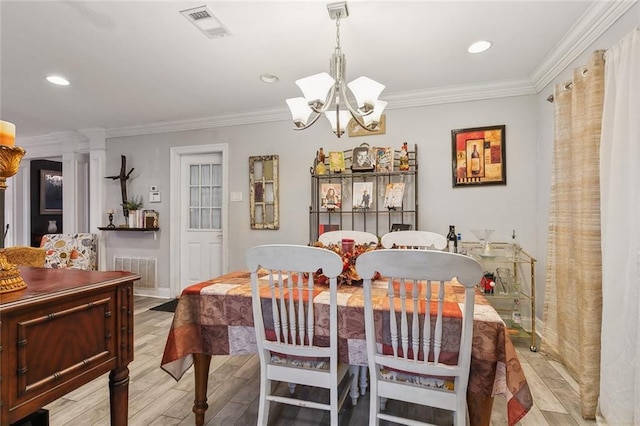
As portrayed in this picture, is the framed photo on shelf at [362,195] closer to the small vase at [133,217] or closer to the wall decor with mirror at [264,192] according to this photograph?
the wall decor with mirror at [264,192]

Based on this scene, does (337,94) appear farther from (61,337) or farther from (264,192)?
(264,192)

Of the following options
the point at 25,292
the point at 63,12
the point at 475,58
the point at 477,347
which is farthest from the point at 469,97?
the point at 25,292

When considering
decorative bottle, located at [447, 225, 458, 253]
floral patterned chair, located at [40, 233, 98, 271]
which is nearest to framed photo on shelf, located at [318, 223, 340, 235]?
decorative bottle, located at [447, 225, 458, 253]

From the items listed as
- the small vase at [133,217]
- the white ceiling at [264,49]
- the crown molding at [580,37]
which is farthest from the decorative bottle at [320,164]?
the small vase at [133,217]

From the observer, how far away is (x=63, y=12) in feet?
6.09

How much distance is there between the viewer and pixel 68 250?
406 cm

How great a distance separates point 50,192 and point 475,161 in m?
7.90

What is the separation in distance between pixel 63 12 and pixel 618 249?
11.4 feet

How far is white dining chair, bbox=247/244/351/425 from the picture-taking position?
4.17ft

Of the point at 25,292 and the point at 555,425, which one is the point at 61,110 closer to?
the point at 25,292

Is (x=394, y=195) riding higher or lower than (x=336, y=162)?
lower

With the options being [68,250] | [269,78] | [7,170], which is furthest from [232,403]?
[68,250]

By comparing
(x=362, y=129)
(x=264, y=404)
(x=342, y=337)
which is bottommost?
(x=264, y=404)

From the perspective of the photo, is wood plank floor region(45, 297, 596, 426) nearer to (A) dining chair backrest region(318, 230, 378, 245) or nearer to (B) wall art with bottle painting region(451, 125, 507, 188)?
(A) dining chair backrest region(318, 230, 378, 245)
